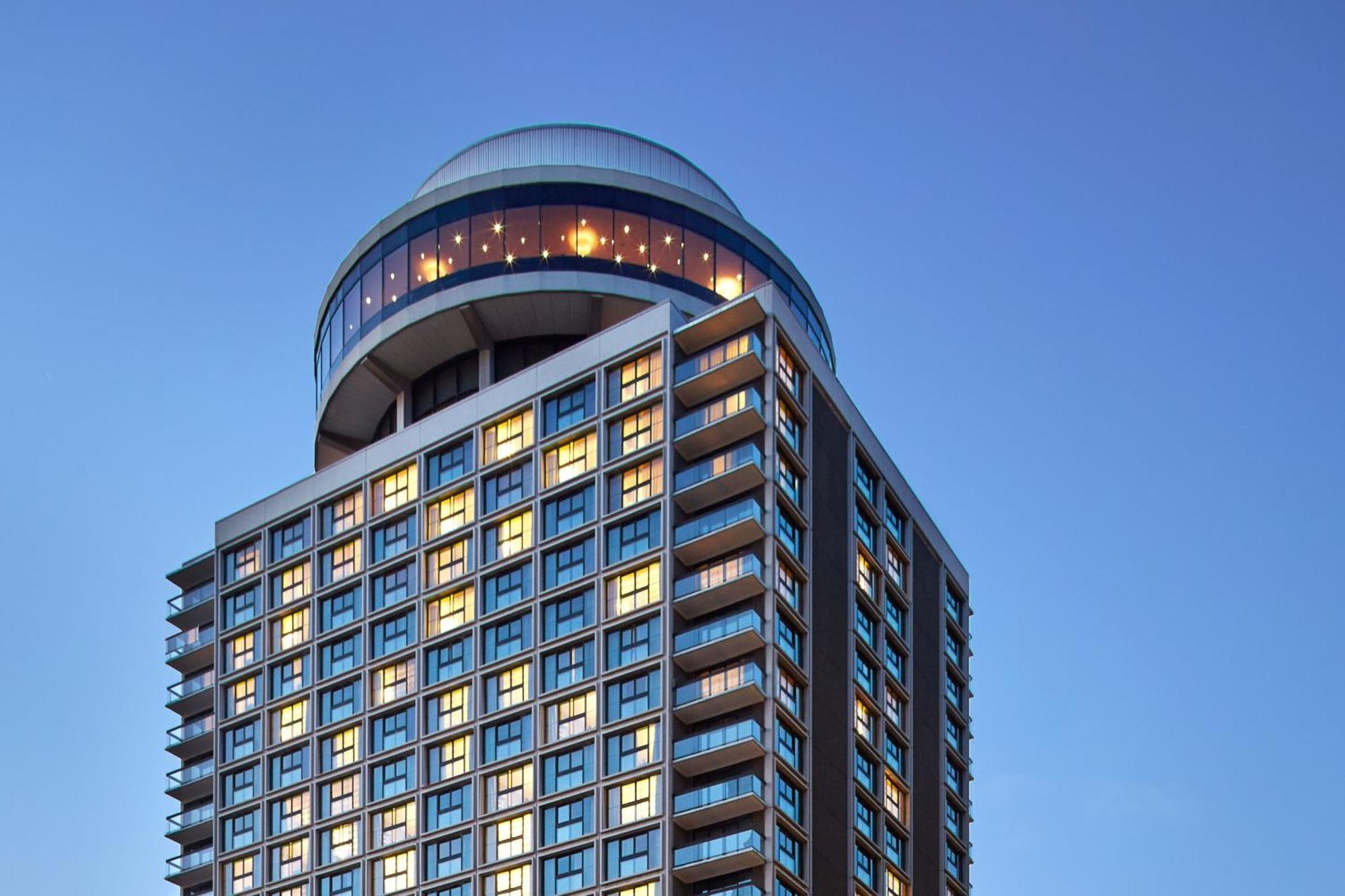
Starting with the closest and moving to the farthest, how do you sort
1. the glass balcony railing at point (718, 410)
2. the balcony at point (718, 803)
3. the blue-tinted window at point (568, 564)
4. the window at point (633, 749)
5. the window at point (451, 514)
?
1. the balcony at point (718, 803)
2. the window at point (633, 749)
3. the glass balcony railing at point (718, 410)
4. the blue-tinted window at point (568, 564)
5. the window at point (451, 514)

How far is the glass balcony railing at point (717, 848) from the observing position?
9494 centimetres

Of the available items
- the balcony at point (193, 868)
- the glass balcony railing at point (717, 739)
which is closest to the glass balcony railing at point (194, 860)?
the balcony at point (193, 868)

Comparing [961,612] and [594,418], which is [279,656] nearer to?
[594,418]

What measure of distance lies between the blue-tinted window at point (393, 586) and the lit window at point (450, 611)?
6.60 feet

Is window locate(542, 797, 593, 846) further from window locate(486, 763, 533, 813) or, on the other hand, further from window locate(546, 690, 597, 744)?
window locate(546, 690, 597, 744)

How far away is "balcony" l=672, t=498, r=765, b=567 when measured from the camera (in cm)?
10044

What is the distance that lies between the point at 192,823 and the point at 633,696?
Answer: 1388 inches

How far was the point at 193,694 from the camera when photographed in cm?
12494

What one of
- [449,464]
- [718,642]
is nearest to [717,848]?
[718,642]

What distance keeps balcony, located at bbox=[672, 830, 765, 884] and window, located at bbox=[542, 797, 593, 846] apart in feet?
18.0

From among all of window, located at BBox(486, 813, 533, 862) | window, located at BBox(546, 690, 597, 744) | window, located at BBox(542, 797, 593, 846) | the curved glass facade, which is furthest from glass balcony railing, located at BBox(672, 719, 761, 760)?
the curved glass facade

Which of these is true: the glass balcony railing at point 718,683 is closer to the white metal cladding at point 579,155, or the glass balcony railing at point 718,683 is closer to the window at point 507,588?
the window at point 507,588

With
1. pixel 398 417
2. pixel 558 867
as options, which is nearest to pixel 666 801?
pixel 558 867

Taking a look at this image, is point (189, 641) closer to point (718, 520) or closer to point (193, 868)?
point (193, 868)
